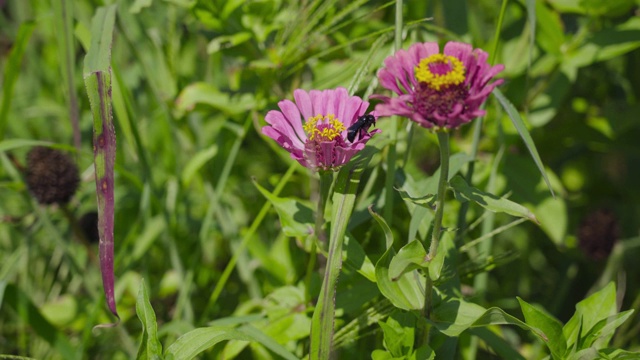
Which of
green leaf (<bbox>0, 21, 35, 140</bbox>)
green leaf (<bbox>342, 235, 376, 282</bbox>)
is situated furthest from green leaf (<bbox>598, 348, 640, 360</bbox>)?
green leaf (<bbox>0, 21, 35, 140</bbox>)

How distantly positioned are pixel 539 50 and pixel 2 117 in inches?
44.7

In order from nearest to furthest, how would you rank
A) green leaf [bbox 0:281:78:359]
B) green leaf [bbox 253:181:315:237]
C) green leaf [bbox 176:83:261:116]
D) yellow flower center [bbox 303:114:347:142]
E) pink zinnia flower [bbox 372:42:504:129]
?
pink zinnia flower [bbox 372:42:504:129]
yellow flower center [bbox 303:114:347:142]
green leaf [bbox 253:181:315:237]
green leaf [bbox 0:281:78:359]
green leaf [bbox 176:83:261:116]

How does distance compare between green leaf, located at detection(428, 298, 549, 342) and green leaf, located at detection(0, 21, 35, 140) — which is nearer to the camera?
green leaf, located at detection(428, 298, 549, 342)

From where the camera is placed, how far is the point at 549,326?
888 millimetres

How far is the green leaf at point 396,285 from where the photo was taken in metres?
0.87

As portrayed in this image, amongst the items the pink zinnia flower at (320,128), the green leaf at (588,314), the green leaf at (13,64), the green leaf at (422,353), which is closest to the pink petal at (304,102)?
the pink zinnia flower at (320,128)

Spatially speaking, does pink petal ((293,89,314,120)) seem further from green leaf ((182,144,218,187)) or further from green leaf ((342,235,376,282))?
green leaf ((182,144,218,187))

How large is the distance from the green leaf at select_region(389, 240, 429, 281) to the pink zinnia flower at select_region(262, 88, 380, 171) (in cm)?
13

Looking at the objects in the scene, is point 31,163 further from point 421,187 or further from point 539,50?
point 539,50

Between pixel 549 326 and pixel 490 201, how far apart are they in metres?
0.18

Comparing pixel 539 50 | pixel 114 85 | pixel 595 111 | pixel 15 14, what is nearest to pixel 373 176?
pixel 114 85

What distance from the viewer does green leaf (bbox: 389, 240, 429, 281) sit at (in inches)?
32.9

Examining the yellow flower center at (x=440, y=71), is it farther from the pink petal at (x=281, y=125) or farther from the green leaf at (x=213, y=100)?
the green leaf at (x=213, y=100)

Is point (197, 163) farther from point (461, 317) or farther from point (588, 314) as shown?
point (588, 314)
